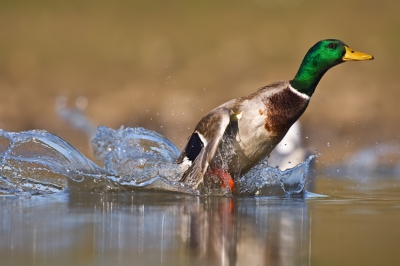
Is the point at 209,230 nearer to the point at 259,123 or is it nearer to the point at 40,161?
the point at 259,123

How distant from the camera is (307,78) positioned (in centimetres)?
690

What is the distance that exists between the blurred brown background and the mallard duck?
3.47 m

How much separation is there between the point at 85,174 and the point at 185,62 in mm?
7753

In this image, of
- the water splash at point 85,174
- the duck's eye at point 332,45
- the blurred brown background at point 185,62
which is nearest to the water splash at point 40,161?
the water splash at point 85,174

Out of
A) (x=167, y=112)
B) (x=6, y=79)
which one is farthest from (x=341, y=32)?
(x=6, y=79)

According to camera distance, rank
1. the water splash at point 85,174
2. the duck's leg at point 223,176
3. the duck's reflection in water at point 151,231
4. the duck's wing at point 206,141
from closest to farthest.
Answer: the duck's reflection in water at point 151,231 < the duck's wing at point 206,141 < the water splash at point 85,174 < the duck's leg at point 223,176

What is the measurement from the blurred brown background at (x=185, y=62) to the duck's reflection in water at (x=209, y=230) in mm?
4705

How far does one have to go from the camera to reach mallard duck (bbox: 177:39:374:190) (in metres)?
6.47

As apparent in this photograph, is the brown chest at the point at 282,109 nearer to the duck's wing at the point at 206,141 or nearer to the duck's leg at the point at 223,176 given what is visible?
the duck's wing at the point at 206,141

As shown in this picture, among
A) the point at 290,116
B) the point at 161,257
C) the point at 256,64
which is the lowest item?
the point at 161,257

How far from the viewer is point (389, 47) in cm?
1517

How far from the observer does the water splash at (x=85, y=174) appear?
6.54 meters

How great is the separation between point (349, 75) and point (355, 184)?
6.42 metres

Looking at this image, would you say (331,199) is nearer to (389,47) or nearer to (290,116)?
(290,116)
